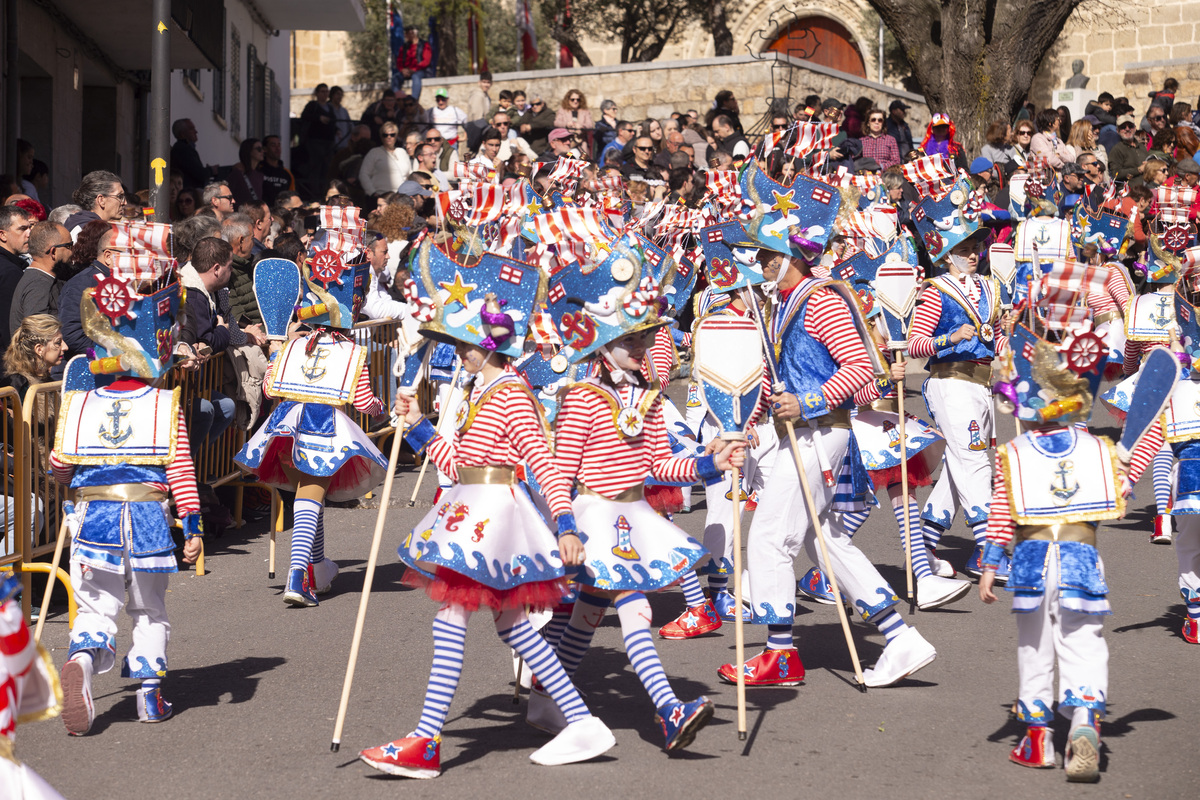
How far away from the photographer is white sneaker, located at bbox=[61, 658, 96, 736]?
6043mm

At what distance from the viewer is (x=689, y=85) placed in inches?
1137

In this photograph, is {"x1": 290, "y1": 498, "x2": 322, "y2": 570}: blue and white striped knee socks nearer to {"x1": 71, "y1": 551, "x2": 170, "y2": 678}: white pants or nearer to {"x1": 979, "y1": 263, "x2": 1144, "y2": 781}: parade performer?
{"x1": 71, "y1": 551, "x2": 170, "y2": 678}: white pants

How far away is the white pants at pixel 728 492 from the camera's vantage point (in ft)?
24.6

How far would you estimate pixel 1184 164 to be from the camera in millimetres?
18422

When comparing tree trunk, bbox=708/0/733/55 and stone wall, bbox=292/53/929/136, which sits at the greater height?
tree trunk, bbox=708/0/733/55

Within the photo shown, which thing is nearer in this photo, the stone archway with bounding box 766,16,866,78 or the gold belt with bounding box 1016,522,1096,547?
the gold belt with bounding box 1016,522,1096,547

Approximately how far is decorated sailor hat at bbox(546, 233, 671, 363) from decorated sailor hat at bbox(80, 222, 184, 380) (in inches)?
68.1

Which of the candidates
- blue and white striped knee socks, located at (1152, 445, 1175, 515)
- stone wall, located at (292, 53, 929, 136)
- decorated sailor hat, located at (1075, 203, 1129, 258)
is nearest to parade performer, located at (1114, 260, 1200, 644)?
blue and white striped knee socks, located at (1152, 445, 1175, 515)

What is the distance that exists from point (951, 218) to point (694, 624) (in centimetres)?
297

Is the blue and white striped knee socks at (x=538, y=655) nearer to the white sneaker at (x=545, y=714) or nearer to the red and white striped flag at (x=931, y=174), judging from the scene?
the white sneaker at (x=545, y=714)

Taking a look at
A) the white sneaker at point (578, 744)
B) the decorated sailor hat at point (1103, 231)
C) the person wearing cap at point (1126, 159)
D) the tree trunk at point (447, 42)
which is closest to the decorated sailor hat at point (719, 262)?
the white sneaker at point (578, 744)

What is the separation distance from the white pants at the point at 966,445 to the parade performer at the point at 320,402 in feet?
11.0

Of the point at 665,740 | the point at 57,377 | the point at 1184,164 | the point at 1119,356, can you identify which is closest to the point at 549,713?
the point at 665,740

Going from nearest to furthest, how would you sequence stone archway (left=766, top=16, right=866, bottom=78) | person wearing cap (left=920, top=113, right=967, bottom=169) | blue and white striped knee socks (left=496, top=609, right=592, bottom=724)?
blue and white striped knee socks (left=496, top=609, right=592, bottom=724) < person wearing cap (left=920, top=113, right=967, bottom=169) < stone archway (left=766, top=16, right=866, bottom=78)
